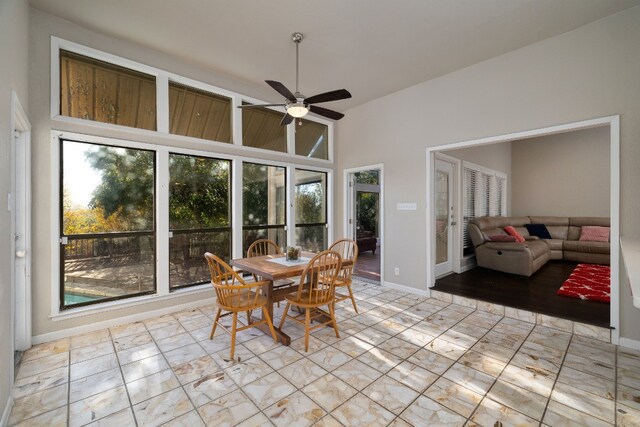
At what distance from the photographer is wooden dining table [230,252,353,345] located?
8.62 feet

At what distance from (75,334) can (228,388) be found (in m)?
2.08

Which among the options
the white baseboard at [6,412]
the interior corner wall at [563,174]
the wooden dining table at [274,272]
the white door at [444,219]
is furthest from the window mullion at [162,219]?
the interior corner wall at [563,174]

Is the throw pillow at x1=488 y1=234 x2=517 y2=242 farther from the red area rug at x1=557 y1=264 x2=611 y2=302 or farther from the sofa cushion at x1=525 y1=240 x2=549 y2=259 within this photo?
the red area rug at x1=557 y1=264 x2=611 y2=302

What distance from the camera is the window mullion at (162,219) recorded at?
11.1 ft

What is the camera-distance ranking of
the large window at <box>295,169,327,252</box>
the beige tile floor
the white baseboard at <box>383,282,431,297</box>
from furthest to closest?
the large window at <box>295,169,327,252</box> → the white baseboard at <box>383,282,431,297</box> → the beige tile floor

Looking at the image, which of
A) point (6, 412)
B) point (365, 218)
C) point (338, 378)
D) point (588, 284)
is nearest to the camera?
point (6, 412)

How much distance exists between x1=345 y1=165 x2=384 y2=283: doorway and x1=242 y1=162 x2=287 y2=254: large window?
1.35 m

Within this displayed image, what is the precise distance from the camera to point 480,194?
5.96 meters

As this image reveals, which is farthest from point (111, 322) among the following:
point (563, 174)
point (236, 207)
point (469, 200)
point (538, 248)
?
point (563, 174)

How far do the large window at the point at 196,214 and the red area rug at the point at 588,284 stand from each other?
485 cm

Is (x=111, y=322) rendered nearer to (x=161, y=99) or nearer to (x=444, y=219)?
(x=161, y=99)

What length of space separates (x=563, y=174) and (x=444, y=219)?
437 centimetres

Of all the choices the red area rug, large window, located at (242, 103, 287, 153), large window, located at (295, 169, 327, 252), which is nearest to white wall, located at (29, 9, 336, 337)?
large window, located at (242, 103, 287, 153)

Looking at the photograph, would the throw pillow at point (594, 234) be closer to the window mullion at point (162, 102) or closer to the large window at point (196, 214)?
the large window at point (196, 214)
